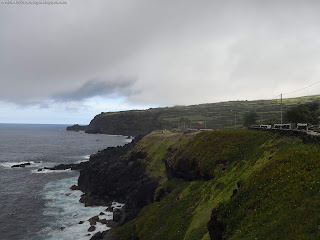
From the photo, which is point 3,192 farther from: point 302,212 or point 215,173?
point 302,212

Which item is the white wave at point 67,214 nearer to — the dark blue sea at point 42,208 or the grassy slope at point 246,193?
the dark blue sea at point 42,208

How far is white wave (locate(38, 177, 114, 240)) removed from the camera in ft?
152

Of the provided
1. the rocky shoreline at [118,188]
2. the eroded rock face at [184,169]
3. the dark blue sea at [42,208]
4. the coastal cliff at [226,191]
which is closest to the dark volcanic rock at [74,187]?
the rocky shoreline at [118,188]

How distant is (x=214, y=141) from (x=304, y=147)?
2202cm

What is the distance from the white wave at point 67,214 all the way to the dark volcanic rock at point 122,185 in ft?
11.2

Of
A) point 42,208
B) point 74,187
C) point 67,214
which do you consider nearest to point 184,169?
point 67,214

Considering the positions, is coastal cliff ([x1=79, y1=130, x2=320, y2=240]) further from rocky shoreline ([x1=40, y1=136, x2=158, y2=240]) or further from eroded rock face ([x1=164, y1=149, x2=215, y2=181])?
rocky shoreline ([x1=40, y1=136, x2=158, y2=240])

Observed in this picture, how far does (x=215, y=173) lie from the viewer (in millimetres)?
36406

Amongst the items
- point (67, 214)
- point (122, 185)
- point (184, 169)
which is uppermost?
point (184, 169)

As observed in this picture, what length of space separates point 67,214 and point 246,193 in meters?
48.7

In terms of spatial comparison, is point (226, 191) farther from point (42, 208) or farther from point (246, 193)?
point (42, 208)

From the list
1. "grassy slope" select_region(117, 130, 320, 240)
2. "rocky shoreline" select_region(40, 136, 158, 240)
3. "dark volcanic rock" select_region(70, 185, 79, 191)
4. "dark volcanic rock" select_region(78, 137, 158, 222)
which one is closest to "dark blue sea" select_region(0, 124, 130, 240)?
"dark volcanic rock" select_region(70, 185, 79, 191)

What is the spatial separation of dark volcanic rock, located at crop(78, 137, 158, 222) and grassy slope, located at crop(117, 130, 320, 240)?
10.4m

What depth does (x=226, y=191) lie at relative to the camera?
27625 millimetres
